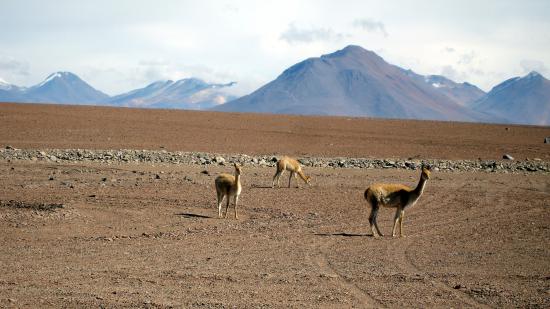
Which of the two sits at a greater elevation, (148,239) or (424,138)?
(424,138)

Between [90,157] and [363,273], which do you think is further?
[90,157]

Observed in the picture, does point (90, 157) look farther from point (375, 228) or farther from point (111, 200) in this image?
point (375, 228)

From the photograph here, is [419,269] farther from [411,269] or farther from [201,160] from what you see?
[201,160]

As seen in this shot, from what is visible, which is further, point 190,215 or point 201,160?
point 201,160

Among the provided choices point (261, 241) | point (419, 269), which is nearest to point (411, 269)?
point (419, 269)

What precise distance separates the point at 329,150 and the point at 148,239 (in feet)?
110

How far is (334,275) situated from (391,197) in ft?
15.4

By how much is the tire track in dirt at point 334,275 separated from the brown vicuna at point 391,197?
155 cm

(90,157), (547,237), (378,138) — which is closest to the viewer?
(547,237)

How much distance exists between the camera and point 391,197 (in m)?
17.5

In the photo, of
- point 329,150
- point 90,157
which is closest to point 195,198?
point 90,157

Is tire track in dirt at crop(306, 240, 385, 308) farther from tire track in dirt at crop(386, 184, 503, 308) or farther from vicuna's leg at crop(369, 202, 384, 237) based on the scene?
tire track in dirt at crop(386, 184, 503, 308)

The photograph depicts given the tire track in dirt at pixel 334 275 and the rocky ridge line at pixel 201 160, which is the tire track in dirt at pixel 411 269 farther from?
the rocky ridge line at pixel 201 160

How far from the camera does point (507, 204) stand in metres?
23.9
